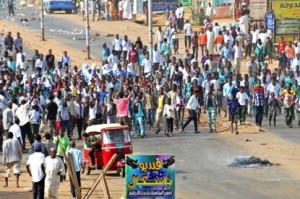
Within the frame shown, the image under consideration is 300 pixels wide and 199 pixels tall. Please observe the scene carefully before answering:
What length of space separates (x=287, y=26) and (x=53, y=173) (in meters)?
29.8

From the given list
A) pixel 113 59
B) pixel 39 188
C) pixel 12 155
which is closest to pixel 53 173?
pixel 39 188

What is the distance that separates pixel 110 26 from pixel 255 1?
10214 millimetres

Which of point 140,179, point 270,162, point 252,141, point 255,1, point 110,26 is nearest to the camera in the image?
point 140,179

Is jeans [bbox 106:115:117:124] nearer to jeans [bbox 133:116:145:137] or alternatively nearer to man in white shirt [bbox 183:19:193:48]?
jeans [bbox 133:116:145:137]

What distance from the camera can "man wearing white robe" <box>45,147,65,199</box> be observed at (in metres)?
24.6

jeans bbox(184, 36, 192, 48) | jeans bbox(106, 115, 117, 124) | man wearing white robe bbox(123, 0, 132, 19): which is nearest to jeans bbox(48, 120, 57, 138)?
jeans bbox(106, 115, 117, 124)

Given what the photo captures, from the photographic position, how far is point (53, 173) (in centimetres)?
2464

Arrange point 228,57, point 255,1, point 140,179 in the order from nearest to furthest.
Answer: point 140,179, point 228,57, point 255,1

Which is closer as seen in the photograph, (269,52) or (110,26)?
(269,52)

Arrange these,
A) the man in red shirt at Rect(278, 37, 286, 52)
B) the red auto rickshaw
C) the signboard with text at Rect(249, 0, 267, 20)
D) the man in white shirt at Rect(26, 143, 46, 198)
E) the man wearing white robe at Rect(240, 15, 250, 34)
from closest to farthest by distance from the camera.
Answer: the man in white shirt at Rect(26, 143, 46, 198)
the red auto rickshaw
the man in red shirt at Rect(278, 37, 286, 52)
the man wearing white robe at Rect(240, 15, 250, 34)
the signboard with text at Rect(249, 0, 267, 20)

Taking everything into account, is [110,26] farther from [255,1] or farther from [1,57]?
[1,57]

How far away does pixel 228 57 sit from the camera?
→ 1860 inches

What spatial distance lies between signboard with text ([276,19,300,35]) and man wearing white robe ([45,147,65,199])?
95.8ft

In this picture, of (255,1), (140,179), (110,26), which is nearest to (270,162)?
(140,179)
